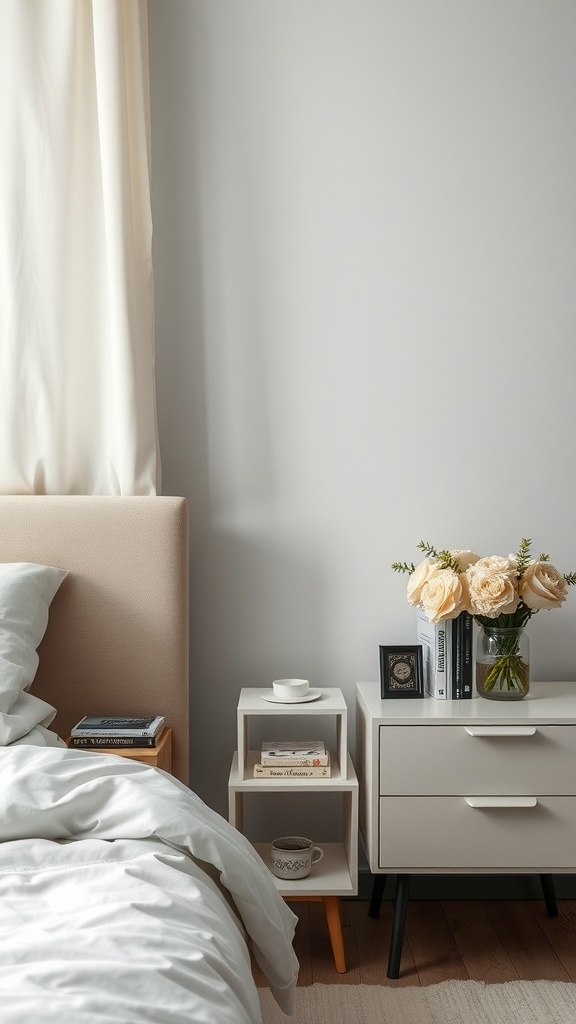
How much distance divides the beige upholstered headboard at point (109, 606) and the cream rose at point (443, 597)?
0.62 m

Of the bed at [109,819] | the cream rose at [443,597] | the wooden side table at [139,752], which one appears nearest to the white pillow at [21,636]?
the bed at [109,819]

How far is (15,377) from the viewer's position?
223 centimetres

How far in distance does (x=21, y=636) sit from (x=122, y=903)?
930 mm

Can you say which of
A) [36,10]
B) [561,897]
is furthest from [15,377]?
[561,897]

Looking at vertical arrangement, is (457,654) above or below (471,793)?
above

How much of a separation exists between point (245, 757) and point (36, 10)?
77.7 inches

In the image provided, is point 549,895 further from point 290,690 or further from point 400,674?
point 290,690

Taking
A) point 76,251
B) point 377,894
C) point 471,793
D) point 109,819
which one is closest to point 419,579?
point 471,793

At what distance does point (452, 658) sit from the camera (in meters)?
2.13

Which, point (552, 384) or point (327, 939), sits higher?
point (552, 384)

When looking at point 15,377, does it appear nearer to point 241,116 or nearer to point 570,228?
point 241,116

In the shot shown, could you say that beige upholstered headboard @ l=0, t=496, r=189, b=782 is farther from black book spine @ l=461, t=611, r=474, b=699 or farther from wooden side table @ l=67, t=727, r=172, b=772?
black book spine @ l=461, t=611, r=474, b=699

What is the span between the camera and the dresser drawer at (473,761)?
1962 millimetres

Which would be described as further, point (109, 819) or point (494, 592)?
point (494, 592)
